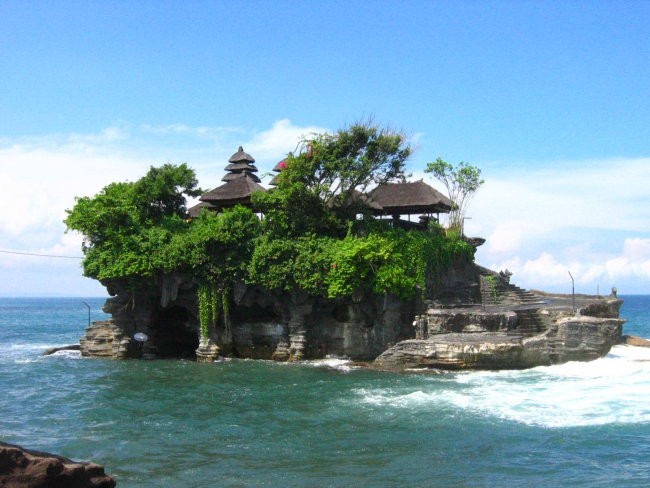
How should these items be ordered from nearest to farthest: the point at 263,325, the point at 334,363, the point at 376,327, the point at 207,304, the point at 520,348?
the point at 520,348 < the point at 334,363 < the point at 376,327 < the point at 207,304 < the point at 263,325

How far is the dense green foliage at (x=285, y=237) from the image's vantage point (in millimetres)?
31469

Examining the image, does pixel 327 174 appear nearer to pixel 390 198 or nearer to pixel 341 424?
pixel 390 198

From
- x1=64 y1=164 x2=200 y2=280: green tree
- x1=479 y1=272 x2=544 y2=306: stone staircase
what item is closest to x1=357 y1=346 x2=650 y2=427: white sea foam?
x1=479 y1=272 x2=544 y2=306: stone staircase

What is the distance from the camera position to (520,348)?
27609mm

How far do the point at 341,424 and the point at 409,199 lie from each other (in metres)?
20.3

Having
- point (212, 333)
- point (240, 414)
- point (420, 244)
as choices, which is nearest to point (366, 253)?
point (420, 244)

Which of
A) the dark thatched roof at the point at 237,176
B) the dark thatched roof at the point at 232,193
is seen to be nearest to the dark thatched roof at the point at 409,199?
the dark thatched roof at the point at 232,193

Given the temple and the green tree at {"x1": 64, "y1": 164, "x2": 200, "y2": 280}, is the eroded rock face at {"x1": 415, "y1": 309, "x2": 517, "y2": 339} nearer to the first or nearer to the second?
the temple

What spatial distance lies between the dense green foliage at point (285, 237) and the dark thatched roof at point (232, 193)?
2.43 metres

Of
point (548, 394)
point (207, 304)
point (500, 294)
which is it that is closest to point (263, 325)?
point (207, 304)

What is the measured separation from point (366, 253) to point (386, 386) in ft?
24.2

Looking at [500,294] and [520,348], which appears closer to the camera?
[520,348]

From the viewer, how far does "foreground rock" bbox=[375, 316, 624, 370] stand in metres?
27.5

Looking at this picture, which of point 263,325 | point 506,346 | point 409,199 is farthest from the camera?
point 409,199
